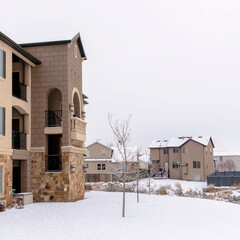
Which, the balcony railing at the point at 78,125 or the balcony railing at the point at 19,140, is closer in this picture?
the balcony railing at the point at 19,140

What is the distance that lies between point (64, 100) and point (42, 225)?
10.7m

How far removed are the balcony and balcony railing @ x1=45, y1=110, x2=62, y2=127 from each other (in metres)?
1.04

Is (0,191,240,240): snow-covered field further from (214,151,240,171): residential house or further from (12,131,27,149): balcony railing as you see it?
(214,151,240,171): residential house

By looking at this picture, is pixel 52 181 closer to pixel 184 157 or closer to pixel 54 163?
pixel 54 163

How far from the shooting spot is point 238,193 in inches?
1417

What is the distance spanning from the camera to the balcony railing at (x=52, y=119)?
24.0 metres

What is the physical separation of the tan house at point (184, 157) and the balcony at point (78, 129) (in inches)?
1280

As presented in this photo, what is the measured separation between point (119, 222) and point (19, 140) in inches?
410

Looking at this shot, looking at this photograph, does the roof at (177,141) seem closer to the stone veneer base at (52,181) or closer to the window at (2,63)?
the stone veneer base at (52,181)

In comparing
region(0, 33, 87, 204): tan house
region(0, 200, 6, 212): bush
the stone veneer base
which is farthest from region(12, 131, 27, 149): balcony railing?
region(0, 200, 6, 212): bush

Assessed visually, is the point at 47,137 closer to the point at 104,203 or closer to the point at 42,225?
the point at 104,203

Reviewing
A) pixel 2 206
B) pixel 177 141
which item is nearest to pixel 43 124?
pixel 2 206

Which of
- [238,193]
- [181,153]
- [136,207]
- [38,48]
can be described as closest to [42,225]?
[136,207]

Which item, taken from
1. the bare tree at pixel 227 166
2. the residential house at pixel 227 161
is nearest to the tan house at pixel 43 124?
the bare tree at pixel 227 166
